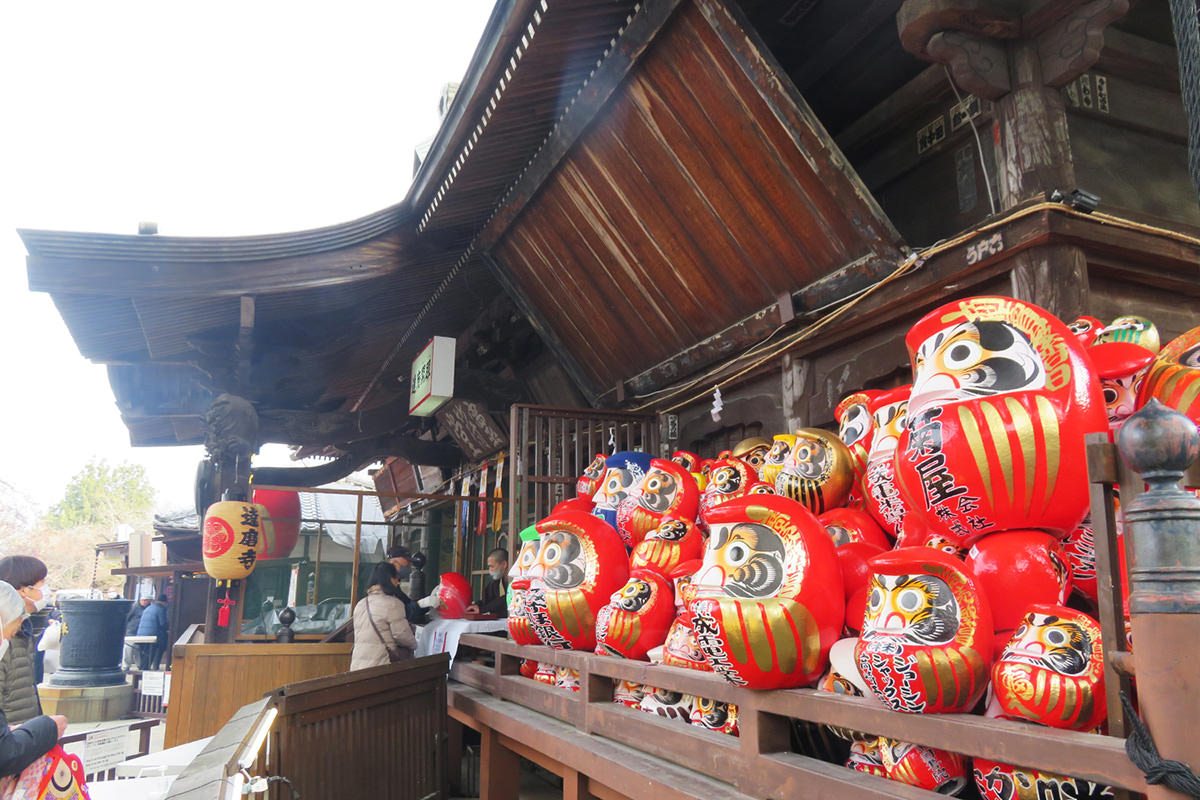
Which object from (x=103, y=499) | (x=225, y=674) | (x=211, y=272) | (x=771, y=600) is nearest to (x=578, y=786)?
(x=771, y=600)

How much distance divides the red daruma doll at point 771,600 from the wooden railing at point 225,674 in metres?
6.09

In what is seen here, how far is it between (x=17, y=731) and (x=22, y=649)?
468 mm

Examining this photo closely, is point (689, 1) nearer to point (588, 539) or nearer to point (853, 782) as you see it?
point (588, 539)

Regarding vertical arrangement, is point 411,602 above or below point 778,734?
above

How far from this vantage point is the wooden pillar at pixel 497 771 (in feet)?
15.0

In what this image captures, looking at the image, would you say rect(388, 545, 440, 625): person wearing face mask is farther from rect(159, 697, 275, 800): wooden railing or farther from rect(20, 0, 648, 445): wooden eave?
rect(159, 697, 275, 800): wooden railing

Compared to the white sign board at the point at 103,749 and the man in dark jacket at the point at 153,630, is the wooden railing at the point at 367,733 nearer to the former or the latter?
the white sign board at the point at 103,749

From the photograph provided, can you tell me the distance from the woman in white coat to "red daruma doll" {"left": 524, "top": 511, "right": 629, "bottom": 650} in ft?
8.15

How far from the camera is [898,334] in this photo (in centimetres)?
414

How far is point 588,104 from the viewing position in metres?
5.01

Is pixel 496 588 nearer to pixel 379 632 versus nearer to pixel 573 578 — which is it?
pixel 379 632

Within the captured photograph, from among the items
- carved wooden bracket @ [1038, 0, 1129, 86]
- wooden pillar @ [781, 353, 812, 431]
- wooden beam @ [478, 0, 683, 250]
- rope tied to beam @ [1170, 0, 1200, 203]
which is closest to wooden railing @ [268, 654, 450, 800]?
wooden pillar @ [781, 353, 812, 431]

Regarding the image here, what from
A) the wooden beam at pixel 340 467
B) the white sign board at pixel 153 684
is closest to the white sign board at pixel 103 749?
the white sign board at pixel 153 684

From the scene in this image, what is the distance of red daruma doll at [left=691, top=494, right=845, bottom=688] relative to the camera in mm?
2387
